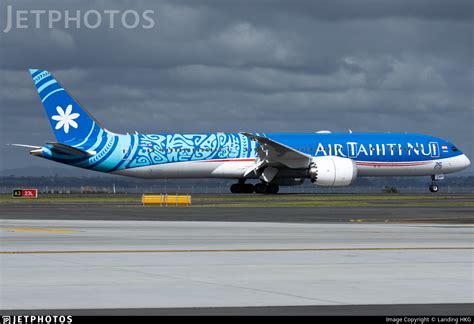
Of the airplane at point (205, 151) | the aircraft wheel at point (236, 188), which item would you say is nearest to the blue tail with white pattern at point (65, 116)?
the airplane at point (205, 151)

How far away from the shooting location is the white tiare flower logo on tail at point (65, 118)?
78.1m

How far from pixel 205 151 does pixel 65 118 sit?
11929mm

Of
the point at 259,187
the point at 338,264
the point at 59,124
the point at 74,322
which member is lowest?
the point at 74,322

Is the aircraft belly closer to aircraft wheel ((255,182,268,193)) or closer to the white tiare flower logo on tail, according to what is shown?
aircraft wheel ((255,182,268,193))

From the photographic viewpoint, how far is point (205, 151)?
7688 centimetres

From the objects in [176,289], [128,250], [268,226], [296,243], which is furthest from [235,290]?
[268,226]

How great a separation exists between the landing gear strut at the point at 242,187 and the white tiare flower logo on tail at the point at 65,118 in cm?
1441

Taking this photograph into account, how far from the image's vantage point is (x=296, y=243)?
2728cm

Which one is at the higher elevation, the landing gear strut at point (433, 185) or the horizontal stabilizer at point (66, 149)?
the horizontal stabilizer at point (66, 149)

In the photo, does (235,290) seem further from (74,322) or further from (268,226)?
(268,226)

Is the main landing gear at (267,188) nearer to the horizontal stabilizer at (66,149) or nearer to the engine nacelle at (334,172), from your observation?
the engine nacelle at (334,172)

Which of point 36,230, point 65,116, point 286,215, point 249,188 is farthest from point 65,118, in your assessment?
point 36,230

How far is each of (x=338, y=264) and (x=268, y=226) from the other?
14898 millimetres

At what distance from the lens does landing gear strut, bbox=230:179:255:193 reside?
8081 centimetres
